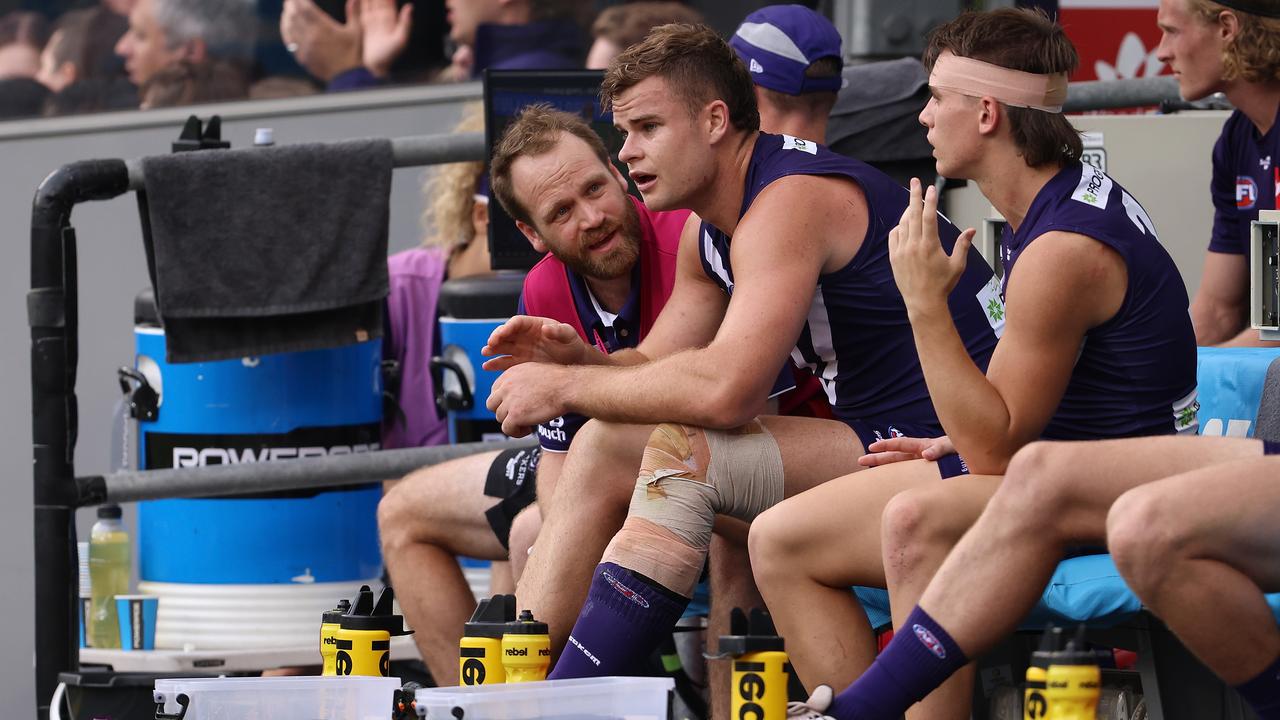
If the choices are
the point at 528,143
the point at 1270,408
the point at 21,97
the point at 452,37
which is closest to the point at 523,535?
the point at 528,143

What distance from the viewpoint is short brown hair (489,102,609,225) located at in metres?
3.68

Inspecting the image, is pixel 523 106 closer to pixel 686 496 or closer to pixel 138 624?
pixel 138 624

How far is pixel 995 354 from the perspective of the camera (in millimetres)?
2801

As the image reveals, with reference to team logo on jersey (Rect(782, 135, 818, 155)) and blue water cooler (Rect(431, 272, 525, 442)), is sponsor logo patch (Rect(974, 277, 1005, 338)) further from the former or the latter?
blue water cooler (Rect(431, 272, 525, 442))

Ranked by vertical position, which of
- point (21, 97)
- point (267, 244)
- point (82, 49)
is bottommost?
point (267, 244)

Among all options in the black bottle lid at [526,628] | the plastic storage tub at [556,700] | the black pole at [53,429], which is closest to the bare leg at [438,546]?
the black pole at [53,429]

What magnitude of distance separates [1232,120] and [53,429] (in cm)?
290

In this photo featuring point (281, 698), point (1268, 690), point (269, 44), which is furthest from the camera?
point (269, 44)

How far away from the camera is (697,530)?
9.76 feet

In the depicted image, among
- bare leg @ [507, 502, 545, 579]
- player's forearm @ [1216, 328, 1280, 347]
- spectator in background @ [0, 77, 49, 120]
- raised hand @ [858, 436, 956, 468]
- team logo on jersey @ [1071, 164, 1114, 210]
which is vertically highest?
spectator in background @ [0, 77, 49, 120]

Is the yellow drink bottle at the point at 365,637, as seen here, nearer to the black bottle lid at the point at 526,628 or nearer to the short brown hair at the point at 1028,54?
the black bottle lid at the point at 526,628

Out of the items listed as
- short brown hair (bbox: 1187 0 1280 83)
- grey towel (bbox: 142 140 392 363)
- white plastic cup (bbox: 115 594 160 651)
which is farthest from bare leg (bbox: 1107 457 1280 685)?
white plastic cup (bbox: 115 594 160 651)

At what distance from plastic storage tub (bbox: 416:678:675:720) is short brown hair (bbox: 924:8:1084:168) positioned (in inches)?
42.4

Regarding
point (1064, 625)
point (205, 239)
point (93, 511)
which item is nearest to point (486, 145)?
point (205, 239)
